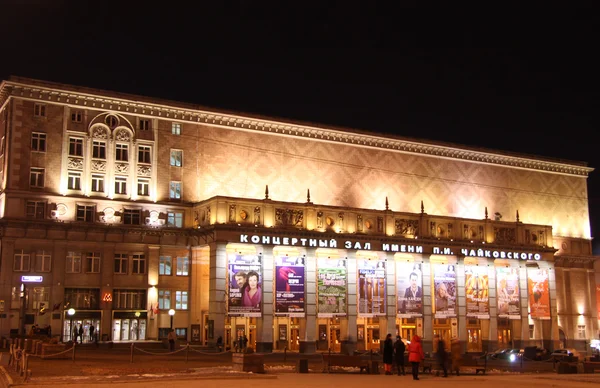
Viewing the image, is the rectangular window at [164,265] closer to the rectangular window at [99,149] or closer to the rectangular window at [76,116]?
the rectangular window at [99,149]

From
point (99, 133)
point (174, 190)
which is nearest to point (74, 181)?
point (99, 133)

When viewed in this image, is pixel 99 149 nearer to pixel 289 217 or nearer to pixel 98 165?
pixel 98 165

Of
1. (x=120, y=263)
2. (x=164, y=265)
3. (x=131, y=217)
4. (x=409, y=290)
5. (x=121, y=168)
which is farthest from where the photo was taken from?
(x=409, y=290)

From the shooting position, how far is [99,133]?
63.6 meters

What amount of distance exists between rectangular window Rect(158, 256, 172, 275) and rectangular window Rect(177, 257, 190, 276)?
832 mm

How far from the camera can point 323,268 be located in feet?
216

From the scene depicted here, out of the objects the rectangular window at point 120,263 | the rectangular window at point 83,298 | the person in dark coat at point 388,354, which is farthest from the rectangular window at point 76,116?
the person in dark coat at point 388,354

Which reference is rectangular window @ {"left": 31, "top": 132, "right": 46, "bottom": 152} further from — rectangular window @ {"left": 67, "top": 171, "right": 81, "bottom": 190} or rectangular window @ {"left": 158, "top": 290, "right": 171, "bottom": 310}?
rectangular window @ {"left": 158, "top": 290, "right": 171, "bottom": 310}

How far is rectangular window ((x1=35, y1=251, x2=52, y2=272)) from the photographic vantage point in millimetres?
58875

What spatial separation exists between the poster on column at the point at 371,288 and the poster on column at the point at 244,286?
33.7 feet

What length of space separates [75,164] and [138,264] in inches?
388

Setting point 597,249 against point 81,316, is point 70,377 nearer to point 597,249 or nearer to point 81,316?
point 81,316

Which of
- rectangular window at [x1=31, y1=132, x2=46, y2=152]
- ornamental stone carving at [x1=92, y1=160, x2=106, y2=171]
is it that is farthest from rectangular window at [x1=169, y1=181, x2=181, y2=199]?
rectangular window at [x1=31, y1=132, x2=46, y2=152]

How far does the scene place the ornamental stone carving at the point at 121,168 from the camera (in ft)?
209
